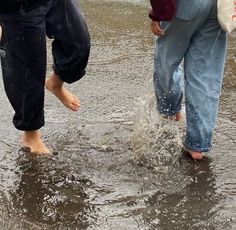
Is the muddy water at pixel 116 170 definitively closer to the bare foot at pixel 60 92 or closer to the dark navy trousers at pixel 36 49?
the bare foot at pixel 60 92

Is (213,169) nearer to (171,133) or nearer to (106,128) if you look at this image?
(171,133)

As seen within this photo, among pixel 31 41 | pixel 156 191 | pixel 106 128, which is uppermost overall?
pixel 31 41

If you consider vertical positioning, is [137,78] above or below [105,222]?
below

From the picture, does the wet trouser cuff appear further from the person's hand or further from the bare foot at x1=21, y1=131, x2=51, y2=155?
the person's hand

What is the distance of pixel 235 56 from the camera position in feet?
15.0

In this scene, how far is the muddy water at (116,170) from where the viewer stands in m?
2.63

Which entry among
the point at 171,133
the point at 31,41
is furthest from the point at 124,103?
the point at 31,41

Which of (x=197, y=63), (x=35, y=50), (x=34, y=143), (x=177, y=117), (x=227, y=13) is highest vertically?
(x=227, y=13)

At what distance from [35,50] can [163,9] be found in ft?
2.29

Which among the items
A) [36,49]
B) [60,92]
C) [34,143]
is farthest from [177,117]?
[36,49]

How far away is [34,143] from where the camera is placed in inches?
127

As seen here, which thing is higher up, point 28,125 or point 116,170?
point 28,125

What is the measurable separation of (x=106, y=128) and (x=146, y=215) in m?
0.95

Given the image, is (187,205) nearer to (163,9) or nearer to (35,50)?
(163,9)
